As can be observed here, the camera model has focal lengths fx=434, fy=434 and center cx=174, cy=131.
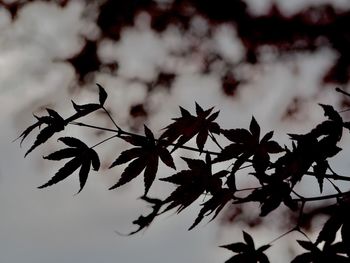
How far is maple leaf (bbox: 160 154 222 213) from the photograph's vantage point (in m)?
1.12

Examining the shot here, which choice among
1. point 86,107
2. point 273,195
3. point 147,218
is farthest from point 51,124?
point 273,195

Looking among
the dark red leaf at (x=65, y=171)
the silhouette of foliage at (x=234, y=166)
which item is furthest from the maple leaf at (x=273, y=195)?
the dark red leaf at (x=65, y=171)

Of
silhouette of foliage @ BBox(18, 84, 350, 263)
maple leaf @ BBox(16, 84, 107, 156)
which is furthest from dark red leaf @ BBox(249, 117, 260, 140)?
maple leaf @ BBox(16, 84, 107, 156)

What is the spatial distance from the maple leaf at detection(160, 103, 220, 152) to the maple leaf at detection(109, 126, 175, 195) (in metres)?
0.05

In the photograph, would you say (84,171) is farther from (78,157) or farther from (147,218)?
(147,218)

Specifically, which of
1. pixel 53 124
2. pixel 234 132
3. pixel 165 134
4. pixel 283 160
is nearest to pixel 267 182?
pixel 283 160

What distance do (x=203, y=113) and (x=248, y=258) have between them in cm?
45

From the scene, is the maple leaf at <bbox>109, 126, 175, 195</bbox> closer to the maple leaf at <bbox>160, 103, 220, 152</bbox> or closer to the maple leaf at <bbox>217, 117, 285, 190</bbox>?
the maple leaf at <bbox>160, 103, 220, 152</bbox>

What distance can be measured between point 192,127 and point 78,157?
0.35 metres

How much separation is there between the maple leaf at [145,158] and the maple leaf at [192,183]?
0.07 m

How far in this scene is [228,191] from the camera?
3.90 ft

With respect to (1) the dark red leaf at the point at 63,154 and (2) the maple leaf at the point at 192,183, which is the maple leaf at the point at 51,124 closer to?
(1) the dark red leaf at the point at 63,154

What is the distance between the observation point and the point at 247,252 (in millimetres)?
1231

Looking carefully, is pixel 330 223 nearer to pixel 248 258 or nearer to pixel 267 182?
pixel 267 182
